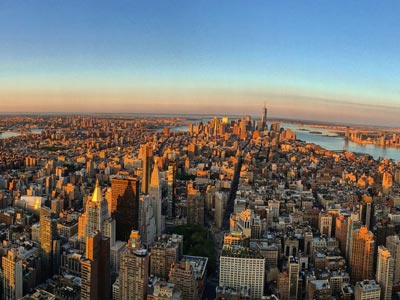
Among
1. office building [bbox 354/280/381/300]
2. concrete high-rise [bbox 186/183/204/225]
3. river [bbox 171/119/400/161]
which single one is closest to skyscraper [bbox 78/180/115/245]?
concrete high-rise [bbox 186/183/204/225]

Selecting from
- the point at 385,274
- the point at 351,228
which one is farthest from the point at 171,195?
the point at 385,274

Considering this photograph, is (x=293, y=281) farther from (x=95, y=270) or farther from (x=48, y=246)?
(x=48, y=246)

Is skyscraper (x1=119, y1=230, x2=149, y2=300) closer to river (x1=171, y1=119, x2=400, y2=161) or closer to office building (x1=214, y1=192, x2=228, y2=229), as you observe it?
office building (x1=214, y1=192, x2=228, y2=229)

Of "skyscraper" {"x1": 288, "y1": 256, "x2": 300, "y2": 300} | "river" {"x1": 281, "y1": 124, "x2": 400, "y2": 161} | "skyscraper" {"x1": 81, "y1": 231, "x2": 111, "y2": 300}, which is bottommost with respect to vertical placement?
"skyscraper" {"x1": 288, "y1": 256, "x2": 300, "y2": 300}

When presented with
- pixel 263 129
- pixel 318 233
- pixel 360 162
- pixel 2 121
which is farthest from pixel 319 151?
pixel 2 121

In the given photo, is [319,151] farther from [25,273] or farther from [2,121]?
[25,273]

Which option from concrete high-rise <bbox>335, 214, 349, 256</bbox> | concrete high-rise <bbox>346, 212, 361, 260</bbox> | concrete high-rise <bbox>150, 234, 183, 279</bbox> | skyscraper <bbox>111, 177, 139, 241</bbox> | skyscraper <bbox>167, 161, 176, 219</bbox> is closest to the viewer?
concrete high-rise <bbox>150, 234, 183, 279</bbox>
